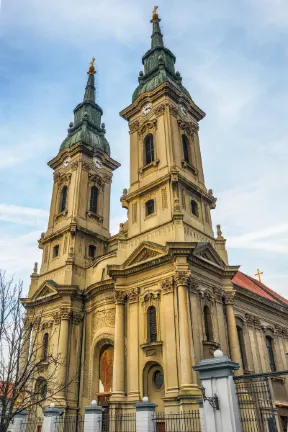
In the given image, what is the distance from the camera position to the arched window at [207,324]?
71.6 feet

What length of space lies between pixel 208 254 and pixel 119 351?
7.68 meters

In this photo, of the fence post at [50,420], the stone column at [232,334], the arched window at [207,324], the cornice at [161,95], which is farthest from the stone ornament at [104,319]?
the cornice at [161,95]

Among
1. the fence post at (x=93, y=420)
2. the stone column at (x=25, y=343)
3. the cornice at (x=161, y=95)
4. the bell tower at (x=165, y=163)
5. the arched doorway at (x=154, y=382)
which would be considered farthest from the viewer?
the cornice at (x=161, y=95)

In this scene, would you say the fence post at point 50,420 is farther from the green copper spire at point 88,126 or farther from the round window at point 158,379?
the green copper spire at point 88,126

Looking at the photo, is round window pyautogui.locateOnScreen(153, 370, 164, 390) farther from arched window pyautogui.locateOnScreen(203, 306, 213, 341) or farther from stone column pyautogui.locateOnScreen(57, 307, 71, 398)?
stone column pyautogui.locateOnScreen(57, 307, 71, 398)

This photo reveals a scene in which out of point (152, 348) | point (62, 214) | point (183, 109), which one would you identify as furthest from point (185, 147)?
point (152, 348)

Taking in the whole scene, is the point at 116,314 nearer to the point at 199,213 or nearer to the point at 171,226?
the point at 171,226

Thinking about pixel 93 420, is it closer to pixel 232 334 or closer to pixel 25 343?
pixel 25 343

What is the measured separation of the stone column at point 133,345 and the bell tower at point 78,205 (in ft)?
22.6

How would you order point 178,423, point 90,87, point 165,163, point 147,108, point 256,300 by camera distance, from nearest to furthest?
point 178,423 < point 165,163 < point 256,300 < point 147,108 < point 90,87

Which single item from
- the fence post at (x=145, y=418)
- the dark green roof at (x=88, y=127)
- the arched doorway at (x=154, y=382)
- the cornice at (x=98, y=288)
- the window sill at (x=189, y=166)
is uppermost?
the dark green roof at (x=88, y=127)

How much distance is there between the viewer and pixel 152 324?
22250 millimetres

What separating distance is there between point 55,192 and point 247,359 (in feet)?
69.6

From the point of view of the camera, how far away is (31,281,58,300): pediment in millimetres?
28791
